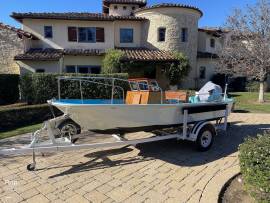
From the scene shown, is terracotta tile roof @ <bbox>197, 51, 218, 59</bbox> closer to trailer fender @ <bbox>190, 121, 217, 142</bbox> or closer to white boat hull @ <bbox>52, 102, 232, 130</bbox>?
trailer fender @ <bbox>190, 121, 217, 142</bbox>

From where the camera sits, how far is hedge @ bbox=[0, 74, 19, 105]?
1562 centimetres

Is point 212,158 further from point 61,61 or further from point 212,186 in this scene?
point 61,61

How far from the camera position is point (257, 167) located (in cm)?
353

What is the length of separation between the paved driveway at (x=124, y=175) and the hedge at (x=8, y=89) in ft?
31.0

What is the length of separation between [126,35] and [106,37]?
2.45m

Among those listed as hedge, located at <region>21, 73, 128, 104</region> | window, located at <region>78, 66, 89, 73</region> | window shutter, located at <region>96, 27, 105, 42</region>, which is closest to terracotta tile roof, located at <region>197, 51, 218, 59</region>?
window shutter, located at <region>96, 27, 105, 42</region>

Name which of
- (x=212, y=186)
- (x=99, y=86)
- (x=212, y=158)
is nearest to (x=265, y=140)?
(x=212, y=186)

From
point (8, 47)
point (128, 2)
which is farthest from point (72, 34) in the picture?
point (128, 2)

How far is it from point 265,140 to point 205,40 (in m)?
26.7

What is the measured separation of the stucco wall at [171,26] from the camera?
935 inches

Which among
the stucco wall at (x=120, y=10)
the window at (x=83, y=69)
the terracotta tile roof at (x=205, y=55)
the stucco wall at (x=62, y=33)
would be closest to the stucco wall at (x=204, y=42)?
the terracotta tile roof at (x=205, y=55)

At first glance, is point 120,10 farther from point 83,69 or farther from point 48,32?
point 83,69

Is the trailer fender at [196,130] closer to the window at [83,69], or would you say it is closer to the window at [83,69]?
the window at [83,69]

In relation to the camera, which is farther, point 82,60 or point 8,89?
point 82,60
